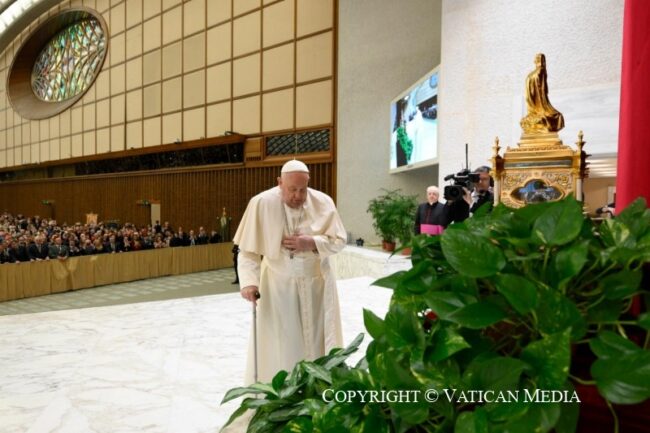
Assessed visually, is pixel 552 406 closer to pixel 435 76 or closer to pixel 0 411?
pixel 0 411

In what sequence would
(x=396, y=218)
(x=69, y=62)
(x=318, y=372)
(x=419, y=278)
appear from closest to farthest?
1. (x=419, y=278)
2. (x=318, y=372)
3. (x=396, y=218)
4. (x=69, y=62)

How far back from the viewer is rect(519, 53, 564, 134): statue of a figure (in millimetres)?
3152

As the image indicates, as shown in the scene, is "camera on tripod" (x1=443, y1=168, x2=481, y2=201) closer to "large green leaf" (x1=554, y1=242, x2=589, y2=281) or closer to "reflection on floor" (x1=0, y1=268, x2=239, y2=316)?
"large green leaf" (x1=554, y1=242, x2=589, y2=281)

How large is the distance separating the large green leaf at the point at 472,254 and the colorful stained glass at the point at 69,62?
23.6 m

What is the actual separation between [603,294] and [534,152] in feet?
9.35

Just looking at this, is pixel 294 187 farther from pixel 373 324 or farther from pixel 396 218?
pixel 396 218

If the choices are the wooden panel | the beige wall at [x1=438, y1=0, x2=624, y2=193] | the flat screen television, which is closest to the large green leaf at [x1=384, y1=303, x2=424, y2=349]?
the beige wall at [x1=438, y1=0, x2=624, y2=193]

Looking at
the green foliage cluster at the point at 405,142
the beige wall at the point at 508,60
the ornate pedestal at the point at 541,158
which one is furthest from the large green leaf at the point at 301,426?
the green foliage cluster at the point at 405,142

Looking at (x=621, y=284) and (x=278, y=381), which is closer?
(x=621, y=284)

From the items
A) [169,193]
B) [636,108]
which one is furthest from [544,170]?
[169,193]

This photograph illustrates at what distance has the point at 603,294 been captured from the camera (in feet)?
1.89

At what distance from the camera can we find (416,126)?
9.35 metres

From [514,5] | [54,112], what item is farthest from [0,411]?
[54,112]

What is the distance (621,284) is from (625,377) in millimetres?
122
